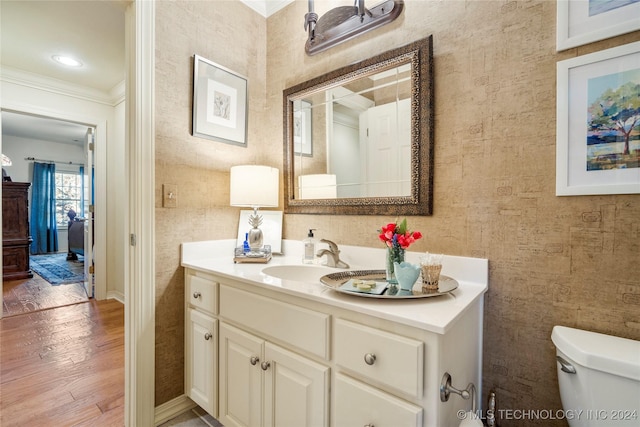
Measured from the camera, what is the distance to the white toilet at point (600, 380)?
80 cm

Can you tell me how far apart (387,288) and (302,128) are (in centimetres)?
119

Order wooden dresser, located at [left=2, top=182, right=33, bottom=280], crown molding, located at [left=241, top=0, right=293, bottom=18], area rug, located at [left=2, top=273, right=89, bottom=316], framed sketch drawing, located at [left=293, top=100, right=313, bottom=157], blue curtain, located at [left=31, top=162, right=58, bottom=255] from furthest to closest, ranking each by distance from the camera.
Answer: blue curtain, located at [left=31, top=162, right=58, bottom=255], wooden dresser, located at [left=2, top=182, right=33, bottom=280], area rug, located at [left=2, top=273, right=89, bottom=316], crown molding, located at [left=241, top=0, right=293, bottom=18], framed sketch drawing, located at [left=293, top=100, right=313, bottom=157]

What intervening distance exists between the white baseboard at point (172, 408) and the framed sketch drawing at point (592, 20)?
2376 millimetres

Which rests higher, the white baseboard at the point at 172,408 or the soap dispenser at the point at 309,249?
the soap dispenser at the point at 309,249

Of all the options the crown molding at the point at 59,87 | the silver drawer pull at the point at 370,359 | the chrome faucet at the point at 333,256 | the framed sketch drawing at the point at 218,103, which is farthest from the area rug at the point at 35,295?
the silver drawer pull at the point at 370,359

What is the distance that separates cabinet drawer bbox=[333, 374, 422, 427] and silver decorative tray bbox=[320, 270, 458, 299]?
0.91 feet

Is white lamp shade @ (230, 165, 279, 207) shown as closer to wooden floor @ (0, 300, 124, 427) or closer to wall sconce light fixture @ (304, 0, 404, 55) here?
wall sconce light fixture @ (304, 0, 404, 55)

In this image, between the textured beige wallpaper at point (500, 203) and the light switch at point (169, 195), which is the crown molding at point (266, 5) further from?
the light switch at point (169, 195)

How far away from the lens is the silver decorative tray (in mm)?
967

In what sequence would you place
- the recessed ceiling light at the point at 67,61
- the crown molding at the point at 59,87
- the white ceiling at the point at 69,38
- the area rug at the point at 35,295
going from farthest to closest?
the area rug at the point at 35,295, the crown molding at the point at 59,87, the recessed ceiling light at the point at 67,61, the white ceiling at the point at 69,38

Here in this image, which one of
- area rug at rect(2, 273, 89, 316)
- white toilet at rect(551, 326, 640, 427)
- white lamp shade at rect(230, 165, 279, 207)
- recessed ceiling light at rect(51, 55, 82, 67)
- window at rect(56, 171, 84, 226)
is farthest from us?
window at rect(56, 171, 84, 226)

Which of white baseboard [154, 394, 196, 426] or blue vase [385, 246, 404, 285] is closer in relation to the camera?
blue vase [385, 246, 404, 285]

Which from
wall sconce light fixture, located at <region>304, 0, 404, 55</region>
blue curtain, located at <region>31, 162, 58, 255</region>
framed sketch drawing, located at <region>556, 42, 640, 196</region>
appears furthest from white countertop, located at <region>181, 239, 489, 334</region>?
blue curtain, located at <region>31, 162, 58, 255</region>

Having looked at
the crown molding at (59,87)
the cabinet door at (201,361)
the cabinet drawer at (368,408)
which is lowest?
the cabinet door at (201,361)
